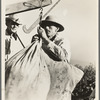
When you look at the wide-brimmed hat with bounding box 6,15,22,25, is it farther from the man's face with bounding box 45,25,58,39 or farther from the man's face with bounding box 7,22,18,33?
the man's face with bounding box 45,25,58,39

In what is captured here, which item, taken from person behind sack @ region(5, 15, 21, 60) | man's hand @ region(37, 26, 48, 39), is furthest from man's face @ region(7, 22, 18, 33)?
man's hand @ region(37, 26, 48, 39)

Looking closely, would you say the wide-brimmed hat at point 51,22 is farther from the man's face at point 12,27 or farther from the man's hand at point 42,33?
the man's face at point 12,27

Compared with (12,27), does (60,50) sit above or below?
below

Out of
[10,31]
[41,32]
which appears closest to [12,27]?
[10,31]

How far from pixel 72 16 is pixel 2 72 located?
40cm

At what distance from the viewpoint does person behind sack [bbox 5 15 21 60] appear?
853mm

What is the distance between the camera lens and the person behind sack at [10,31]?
85 cm

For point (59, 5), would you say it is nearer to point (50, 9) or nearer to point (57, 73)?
point (50, 9)

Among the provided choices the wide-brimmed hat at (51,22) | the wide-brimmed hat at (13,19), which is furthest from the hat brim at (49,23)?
the wide-brimmed hat at (13,19)

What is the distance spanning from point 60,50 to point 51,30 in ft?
0.32

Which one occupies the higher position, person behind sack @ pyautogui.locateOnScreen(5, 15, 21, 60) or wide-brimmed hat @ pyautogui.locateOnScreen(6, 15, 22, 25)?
wide-brimmed hat @ pyautogui.locateOnScreen(6, 15, 22, 25)

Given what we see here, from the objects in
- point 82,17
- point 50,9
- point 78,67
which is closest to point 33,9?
point 50,9

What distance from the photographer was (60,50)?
32.9 inches

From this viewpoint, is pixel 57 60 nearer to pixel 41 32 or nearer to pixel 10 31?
pixel 41 32
